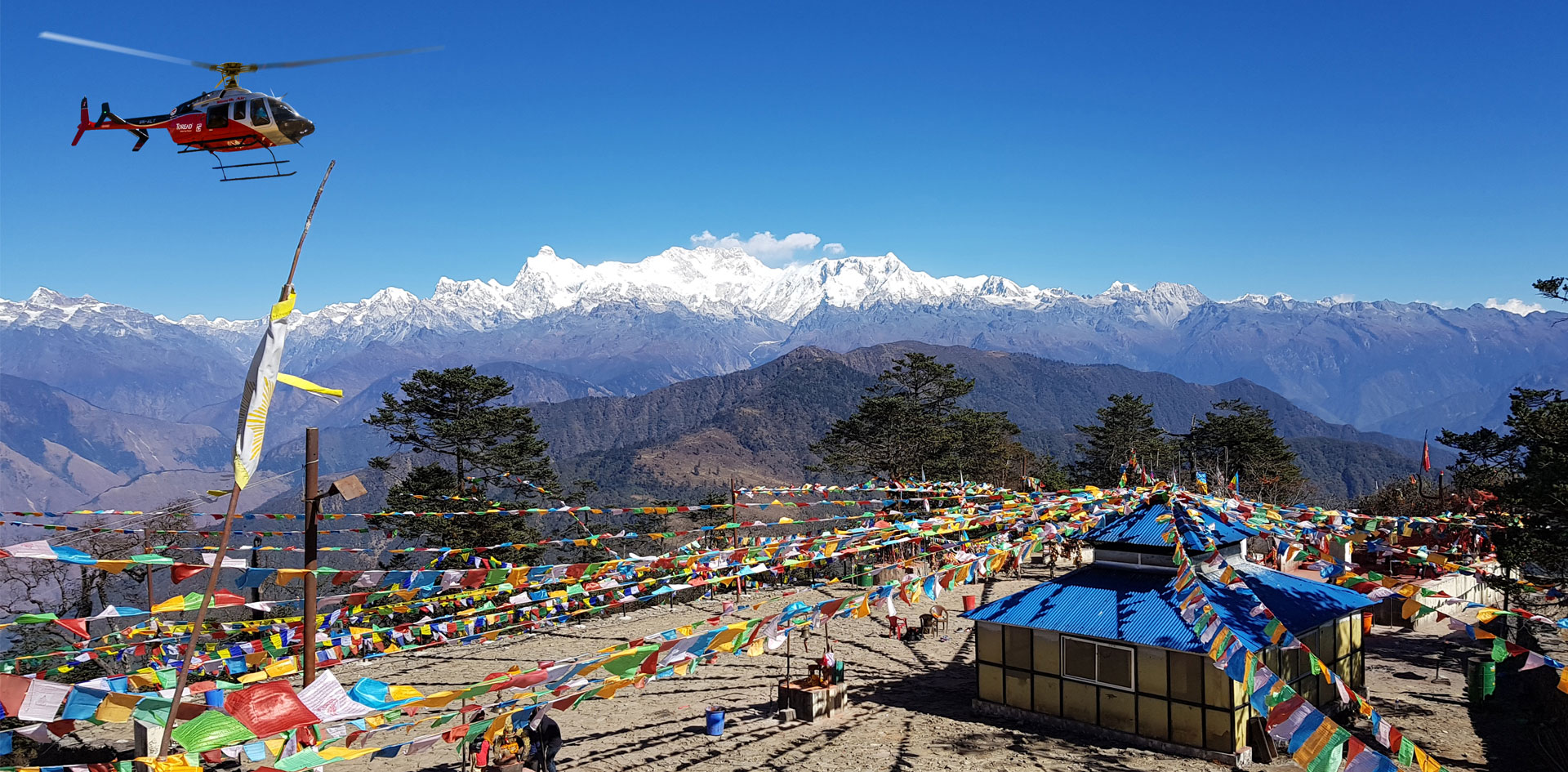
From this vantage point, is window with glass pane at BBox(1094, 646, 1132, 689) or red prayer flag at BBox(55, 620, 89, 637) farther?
window with glass pane at BBox(1094, 646, 1132, 689)

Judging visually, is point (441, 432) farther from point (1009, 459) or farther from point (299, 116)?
point (1009, 459)

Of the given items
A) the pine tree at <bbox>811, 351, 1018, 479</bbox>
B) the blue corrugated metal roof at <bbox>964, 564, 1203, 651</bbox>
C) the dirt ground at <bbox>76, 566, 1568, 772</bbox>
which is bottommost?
the dirt ground at <bbox>76, 566, 1568, 772</bbox>

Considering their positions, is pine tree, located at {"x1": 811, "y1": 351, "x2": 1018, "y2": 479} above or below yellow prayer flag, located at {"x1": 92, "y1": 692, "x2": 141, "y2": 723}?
above

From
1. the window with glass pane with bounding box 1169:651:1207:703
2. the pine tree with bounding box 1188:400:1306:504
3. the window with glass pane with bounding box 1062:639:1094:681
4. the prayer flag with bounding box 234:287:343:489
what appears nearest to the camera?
the prayer flag with bounding box 234:287:343:489

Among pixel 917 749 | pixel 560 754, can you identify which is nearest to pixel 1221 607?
pixel 917 749

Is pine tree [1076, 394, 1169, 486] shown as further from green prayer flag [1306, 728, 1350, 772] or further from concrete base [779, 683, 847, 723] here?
green prayer flag [1306, 728, 1350, 772]

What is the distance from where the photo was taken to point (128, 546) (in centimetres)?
3198

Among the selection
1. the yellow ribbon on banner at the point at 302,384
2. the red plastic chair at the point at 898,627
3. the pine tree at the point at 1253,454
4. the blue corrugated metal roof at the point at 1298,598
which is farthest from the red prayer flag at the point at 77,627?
the pine tree at the point at 1253,454

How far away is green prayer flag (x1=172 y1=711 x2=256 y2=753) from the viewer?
7.88m

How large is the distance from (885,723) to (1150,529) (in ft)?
20.9

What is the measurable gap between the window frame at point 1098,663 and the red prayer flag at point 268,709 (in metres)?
13.2

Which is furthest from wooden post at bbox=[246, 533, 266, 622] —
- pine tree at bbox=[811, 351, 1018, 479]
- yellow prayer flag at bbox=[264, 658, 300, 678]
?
pine tree at bbox=[811, 351, 1018, 479]

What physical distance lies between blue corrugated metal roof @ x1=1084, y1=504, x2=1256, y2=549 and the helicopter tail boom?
61.3 ft

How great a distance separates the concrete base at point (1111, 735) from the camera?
1568 cm
